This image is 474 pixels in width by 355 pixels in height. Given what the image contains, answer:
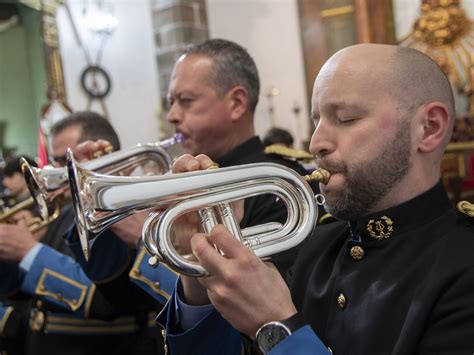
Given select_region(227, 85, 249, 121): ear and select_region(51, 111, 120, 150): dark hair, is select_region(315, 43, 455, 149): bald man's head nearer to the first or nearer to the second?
select_region(227, 85, 249, 121): ear

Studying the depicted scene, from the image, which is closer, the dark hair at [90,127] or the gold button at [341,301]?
the gold button at [341,301]

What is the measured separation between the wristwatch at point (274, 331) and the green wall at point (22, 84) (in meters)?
7.89

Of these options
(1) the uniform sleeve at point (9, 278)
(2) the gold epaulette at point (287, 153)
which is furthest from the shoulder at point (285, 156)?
(1) the uniform sleeve at point (9, 278)

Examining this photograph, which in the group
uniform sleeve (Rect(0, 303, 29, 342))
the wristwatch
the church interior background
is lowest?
uniform sleeve (Rect(0, 303, 29, 342))

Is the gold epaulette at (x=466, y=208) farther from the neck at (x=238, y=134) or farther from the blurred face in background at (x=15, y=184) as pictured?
the blurred face in background at (x=15, y=184)

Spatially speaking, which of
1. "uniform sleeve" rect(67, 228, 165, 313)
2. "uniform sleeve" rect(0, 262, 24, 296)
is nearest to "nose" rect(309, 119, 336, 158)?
"uniform sleeve" rect(67, 228, 165, 313)

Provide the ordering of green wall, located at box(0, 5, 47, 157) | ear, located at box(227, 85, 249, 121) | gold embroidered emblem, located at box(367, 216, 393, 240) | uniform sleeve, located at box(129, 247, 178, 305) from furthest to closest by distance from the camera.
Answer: green wall, located at box(0, 5, 47, 157), ear, located at box(227, 85, 249, 121), uniform sleeve, located at box(129, 247, 178, 305), gold embroidered emblem, located at box(367, 216, 393, 240)

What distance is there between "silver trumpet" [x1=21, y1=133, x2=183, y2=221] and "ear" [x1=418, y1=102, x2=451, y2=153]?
1.22m

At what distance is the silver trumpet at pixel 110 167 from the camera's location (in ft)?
7.84

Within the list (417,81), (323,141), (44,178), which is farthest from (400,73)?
(44,178)

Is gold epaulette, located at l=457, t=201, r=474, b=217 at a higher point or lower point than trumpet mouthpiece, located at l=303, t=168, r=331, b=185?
lower

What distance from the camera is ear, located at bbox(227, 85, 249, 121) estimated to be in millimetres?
2492

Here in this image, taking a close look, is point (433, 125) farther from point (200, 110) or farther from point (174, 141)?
point (174, 141)

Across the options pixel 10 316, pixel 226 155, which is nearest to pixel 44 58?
pixel 10 316
